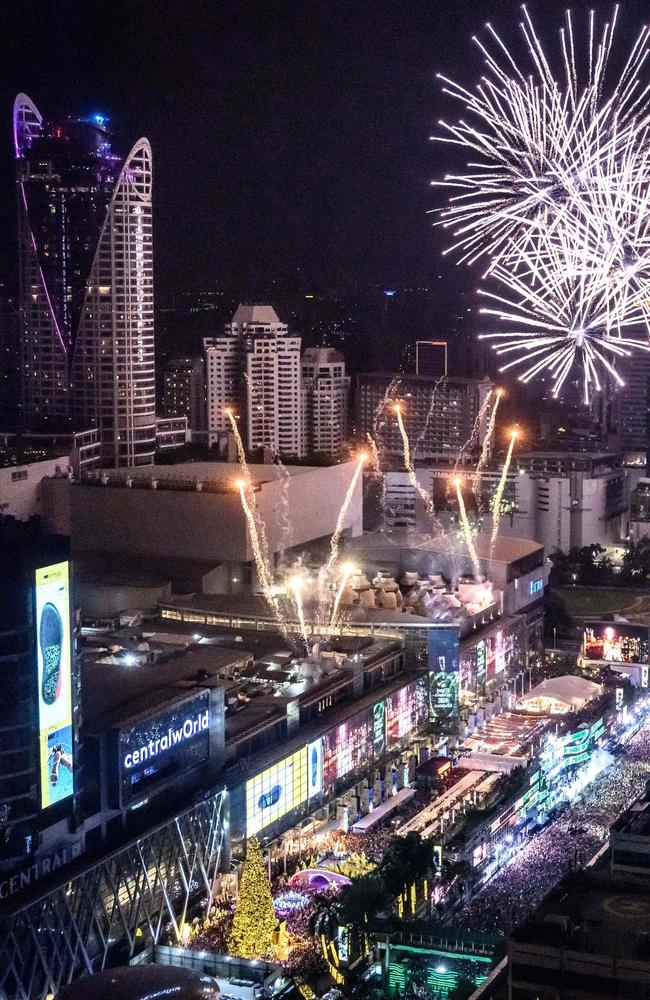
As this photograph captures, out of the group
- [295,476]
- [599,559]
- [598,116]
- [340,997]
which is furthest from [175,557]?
[598,116]

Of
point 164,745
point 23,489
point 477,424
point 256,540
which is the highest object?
point 477,424

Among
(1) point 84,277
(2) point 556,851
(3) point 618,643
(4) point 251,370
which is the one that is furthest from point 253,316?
(2) point 556,851

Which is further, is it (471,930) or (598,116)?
(471,930)

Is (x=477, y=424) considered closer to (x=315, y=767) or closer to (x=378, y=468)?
(x=378, y=468)

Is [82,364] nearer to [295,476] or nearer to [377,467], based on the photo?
[295,476]

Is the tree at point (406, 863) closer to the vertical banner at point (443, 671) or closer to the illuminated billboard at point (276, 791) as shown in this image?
the illuminated billboard at point (276, 791)

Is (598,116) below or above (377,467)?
above

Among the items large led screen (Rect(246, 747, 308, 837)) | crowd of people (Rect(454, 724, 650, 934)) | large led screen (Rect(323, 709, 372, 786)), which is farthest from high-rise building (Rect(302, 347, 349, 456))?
large led screen (Rect(246, 747, 308, 837))
